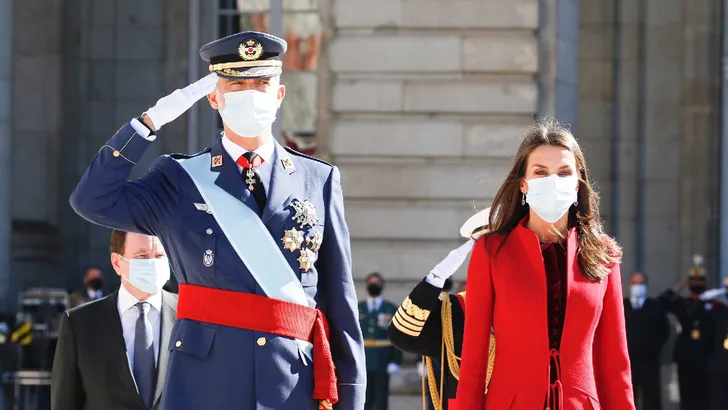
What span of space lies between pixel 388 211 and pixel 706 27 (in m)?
5.19

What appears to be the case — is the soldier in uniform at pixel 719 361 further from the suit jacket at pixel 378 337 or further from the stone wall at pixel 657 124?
the stone wall at pixel 657 124

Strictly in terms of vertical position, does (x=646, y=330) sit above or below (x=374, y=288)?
below

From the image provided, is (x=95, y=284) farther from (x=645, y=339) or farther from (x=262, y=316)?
(x=262, y=316)

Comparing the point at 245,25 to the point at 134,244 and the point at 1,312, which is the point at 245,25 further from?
the point at 134,244

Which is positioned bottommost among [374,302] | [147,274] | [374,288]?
[374,302]

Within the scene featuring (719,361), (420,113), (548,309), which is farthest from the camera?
(719,361)

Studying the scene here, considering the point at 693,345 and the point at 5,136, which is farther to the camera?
the point at 5,136

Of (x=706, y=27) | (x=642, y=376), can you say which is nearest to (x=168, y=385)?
(x=642, y=376)

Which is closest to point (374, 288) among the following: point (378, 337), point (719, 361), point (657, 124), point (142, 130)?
point (378, 337)

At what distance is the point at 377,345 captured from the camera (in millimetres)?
14758

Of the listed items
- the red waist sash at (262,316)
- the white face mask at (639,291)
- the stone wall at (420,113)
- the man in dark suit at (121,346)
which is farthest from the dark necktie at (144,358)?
the white face mask at (639,291)

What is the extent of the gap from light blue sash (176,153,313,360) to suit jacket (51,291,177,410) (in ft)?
3.82

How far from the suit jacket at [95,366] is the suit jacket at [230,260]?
1.14 metres

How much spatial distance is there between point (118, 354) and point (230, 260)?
132 cm
